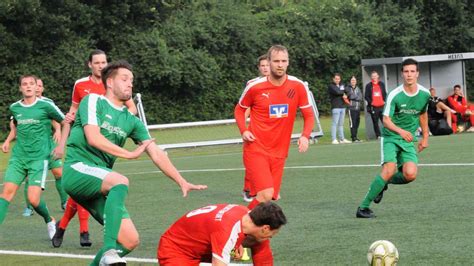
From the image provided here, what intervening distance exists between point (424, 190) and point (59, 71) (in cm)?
2802

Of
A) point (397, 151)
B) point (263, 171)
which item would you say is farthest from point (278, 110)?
point (397, 151)

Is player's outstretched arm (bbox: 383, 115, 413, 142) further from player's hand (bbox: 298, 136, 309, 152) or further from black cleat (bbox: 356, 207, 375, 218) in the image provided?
player's hand (bbox: 298, 136, 309, 152)

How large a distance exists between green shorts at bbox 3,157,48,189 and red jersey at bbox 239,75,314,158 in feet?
8.69

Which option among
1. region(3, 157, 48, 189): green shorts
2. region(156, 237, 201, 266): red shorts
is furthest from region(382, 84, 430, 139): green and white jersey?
region(156, 237, 201, 266): red shorts

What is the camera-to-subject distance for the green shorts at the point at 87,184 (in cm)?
849

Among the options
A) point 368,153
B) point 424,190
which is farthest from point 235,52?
point 424,190

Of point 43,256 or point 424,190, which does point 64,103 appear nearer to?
point 424,190

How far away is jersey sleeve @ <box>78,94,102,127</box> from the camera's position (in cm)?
862

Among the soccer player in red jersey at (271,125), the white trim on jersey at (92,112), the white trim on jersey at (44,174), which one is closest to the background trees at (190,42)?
the white trim on jersey at (44,174)

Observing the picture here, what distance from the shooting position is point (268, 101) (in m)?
11.6

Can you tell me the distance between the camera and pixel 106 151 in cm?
841

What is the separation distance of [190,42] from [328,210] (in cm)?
3313

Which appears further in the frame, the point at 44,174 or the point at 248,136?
the point at 44,174

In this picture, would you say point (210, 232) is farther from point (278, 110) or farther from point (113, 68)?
point (278, 110)
